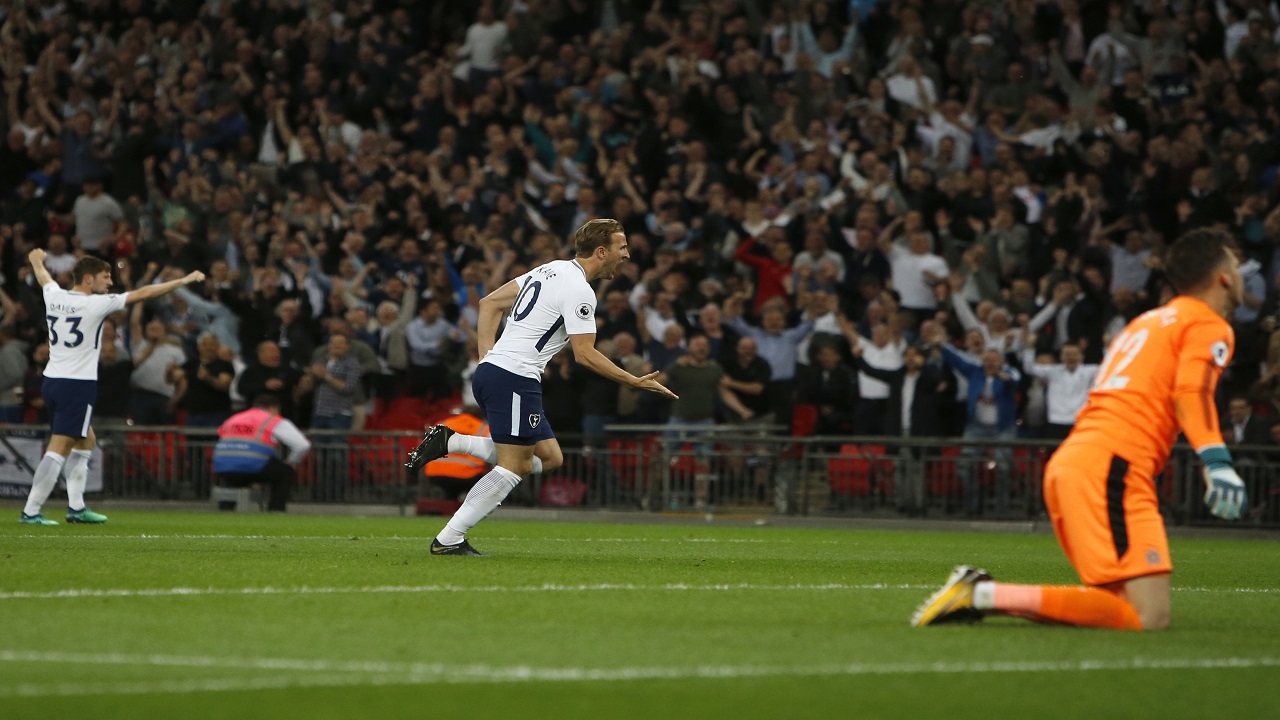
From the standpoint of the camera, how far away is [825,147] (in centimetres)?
2300

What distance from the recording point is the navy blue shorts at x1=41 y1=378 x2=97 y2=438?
1627cm

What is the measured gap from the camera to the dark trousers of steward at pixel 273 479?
2197cm

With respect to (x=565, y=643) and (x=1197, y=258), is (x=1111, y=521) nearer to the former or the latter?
(x=1197, y=258)

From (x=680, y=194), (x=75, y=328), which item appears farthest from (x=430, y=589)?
(x=680, y=194)

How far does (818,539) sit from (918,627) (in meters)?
9.46

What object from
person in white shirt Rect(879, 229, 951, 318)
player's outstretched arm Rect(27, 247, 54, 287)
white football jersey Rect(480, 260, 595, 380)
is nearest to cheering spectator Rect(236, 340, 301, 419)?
player's outstretched arm Rect(27, 247, 54, 287)

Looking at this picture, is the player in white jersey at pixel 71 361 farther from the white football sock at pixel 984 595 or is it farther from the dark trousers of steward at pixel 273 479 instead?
the white football sock at pixel 984 595

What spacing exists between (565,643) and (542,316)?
5.20 meters

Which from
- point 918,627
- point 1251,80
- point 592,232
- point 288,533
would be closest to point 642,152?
point 1251,80

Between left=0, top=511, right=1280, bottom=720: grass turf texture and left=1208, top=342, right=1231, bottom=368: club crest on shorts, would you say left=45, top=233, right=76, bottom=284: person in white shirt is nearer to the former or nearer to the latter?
left=0, top=511, right=1280, bottom=720: grass turf texture

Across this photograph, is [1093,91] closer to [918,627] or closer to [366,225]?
[366,225]

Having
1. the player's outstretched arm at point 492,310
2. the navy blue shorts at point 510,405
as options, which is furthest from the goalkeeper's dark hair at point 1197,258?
the player's outstretched arm at point 492,310

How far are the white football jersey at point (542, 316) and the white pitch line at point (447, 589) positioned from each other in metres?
2.36

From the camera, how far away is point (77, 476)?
55.8ft
